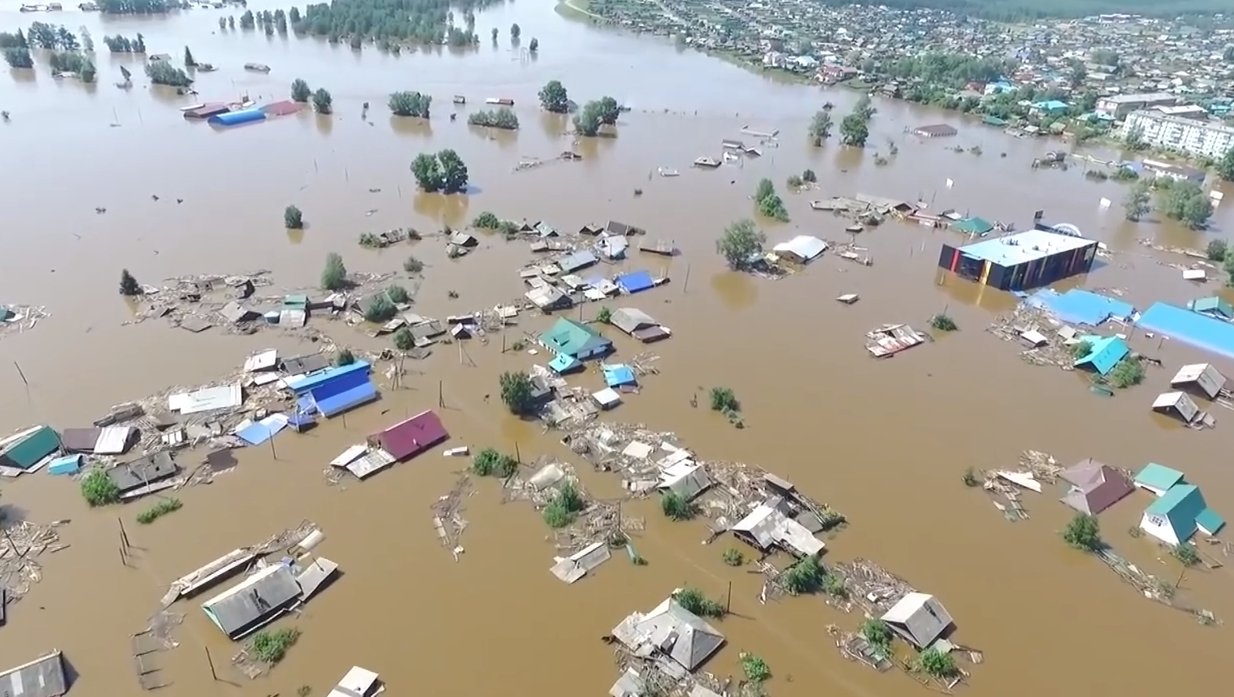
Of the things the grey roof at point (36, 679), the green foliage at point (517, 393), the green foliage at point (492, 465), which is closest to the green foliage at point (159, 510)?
the grey roof at point (36, 679)

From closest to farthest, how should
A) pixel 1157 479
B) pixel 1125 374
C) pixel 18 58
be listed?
pixel 1157 479 → pixel 1125 374 → pixel 18 58

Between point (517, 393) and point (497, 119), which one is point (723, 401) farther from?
point (497, 119)

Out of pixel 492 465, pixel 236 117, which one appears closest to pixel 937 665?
pixel 492 465

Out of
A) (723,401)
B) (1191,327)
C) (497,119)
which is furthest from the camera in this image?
(497,119)

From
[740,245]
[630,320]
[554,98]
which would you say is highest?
[554,98]

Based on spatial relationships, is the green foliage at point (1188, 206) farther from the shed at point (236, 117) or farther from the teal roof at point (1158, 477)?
the shed at point (236, 117)

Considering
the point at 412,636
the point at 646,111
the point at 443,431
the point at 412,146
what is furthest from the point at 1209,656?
the point at 646,111

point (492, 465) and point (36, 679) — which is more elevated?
point (492, 465)

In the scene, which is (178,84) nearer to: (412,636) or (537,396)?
(537,396)
